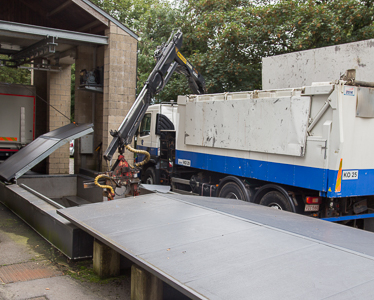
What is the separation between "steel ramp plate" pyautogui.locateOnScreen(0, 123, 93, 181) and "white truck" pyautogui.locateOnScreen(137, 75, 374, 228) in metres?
3.12

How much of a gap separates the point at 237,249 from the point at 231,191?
5256mm

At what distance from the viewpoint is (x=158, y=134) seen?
12031 mm

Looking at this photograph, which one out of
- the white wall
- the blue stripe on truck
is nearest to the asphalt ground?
the blue stripe on truck

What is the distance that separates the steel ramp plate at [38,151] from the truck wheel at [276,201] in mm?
4720

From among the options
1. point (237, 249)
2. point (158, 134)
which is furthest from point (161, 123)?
point (237, 249)

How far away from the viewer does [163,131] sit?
12.0 meters

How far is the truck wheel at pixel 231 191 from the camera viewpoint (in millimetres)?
8758

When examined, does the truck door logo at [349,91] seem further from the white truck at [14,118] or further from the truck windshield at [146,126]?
the white truck at [14,118]

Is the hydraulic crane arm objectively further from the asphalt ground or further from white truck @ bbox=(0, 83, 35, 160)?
white truck @ bbox=(0, 83, 35, 160)

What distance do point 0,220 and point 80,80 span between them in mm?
5509

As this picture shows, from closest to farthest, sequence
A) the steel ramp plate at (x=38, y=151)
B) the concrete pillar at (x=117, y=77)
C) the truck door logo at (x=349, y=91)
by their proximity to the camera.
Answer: the truck door logo at (x=349, y=91) < the steel ramp plate at (x=38, y=151) < the concrete pillar at (x=117, y=77)

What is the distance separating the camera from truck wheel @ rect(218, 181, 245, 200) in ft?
28.7

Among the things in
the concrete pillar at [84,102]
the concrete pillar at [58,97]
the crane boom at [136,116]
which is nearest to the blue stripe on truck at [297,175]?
the crane boom at [136,116]

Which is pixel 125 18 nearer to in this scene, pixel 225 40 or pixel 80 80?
pixel 225 40
